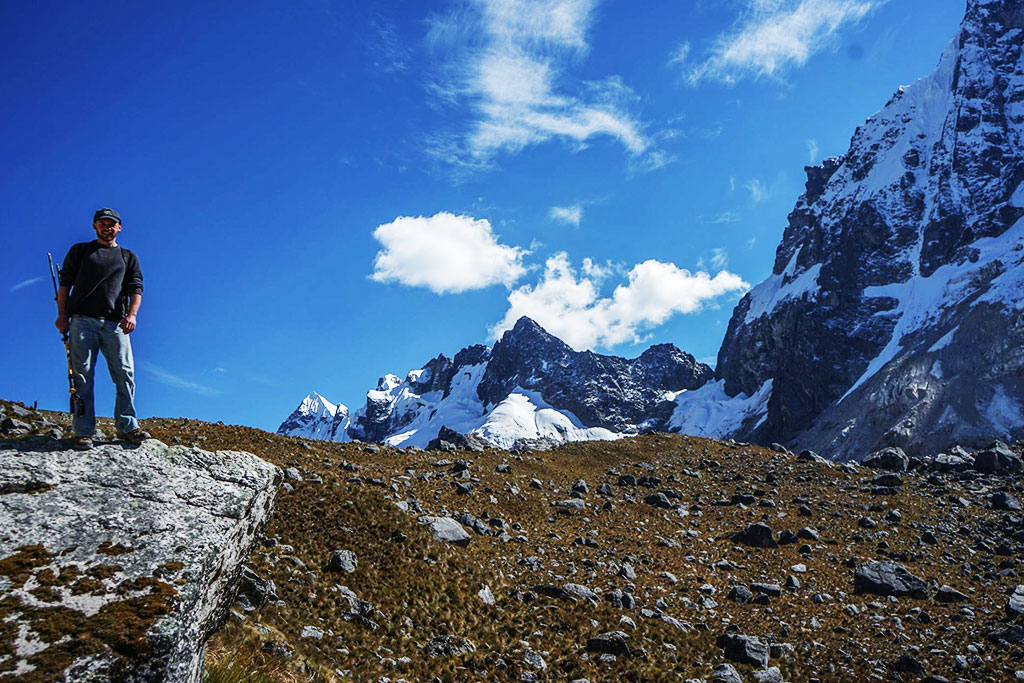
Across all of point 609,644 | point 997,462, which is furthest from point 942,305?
point 609,644

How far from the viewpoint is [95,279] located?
349 inches

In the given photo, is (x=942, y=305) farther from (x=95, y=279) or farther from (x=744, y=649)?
(x=95, y=279)

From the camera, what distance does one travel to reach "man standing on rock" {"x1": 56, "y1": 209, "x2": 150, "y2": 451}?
8.80 metres

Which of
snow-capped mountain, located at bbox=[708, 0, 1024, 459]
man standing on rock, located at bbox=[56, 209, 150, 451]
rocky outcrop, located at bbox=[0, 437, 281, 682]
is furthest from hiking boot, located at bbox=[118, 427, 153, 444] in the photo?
snow-capped mountain, located at bbox=[708, 0, 1024, 459]

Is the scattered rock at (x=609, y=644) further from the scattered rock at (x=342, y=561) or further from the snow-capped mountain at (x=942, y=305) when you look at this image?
the snow-capped mountain at (x=942, y=305)

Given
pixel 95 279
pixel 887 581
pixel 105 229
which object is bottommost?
pixel 887 581

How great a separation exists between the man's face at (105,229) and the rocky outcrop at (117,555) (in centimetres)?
317

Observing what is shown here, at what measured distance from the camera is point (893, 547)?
25.9m

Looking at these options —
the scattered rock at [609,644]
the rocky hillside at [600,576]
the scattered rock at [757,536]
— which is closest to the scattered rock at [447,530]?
the rocky hillside at [600,576]

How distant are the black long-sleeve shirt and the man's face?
0.45 feet

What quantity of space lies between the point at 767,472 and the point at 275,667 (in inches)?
1394

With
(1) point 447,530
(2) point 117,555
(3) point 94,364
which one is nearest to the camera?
(2) point 117,555

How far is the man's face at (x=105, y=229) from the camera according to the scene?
914 centimetres

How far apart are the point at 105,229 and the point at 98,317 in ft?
4.64
